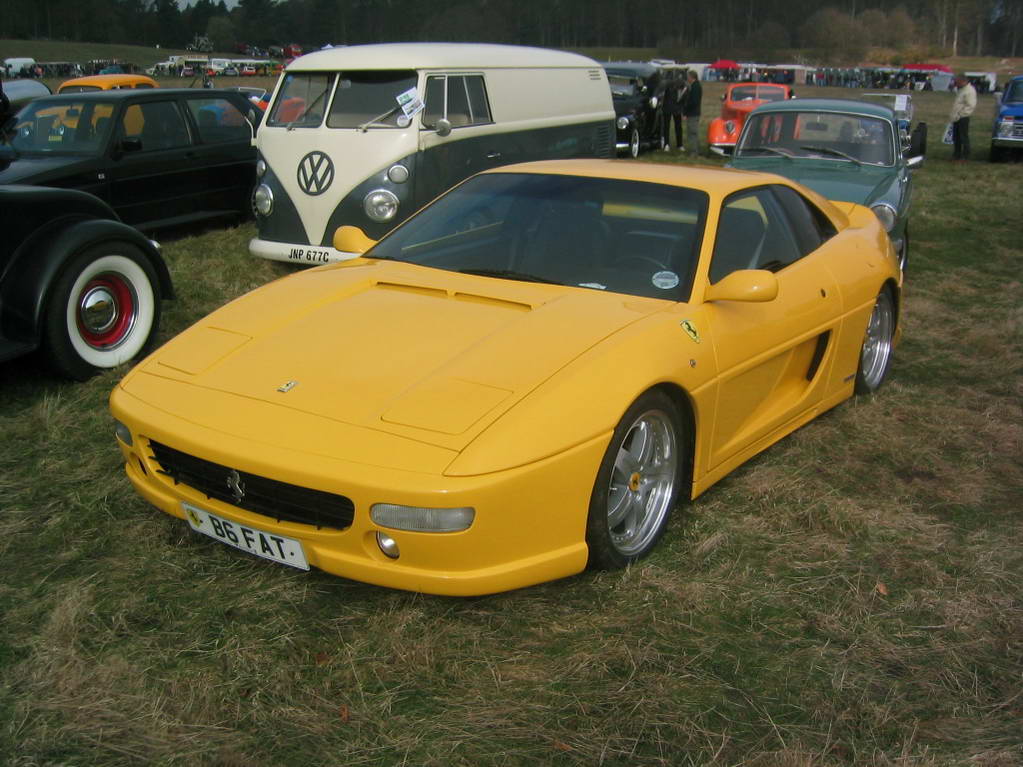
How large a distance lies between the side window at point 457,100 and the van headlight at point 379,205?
0.84 metres

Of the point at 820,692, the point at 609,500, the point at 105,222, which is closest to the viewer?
the point at 820,692

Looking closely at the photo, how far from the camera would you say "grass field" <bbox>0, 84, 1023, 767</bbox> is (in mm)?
2408

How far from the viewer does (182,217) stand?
898 cm

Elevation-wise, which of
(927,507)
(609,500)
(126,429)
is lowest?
(927,507)

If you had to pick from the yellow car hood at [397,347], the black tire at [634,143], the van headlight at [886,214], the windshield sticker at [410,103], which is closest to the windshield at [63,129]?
the windshield sticker at [410,103]

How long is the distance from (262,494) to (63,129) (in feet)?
23.0

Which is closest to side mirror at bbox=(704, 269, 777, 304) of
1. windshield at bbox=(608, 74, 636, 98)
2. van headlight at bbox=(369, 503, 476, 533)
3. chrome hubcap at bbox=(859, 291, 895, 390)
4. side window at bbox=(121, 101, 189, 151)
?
van headlight at bbox=(369, 503, 476, 533)

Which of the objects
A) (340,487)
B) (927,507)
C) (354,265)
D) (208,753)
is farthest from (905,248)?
(208,753)

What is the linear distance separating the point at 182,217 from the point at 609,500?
23.2 ft

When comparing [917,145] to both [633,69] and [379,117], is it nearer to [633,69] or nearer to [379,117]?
[379,117]

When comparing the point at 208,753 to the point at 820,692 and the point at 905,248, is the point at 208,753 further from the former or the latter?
the point at 905,248

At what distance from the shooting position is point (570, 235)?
12.7ft

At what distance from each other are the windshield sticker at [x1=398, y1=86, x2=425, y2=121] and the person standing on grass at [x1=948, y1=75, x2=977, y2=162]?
500 inches

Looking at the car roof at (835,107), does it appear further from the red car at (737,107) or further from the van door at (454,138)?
the red car at (737,107)
